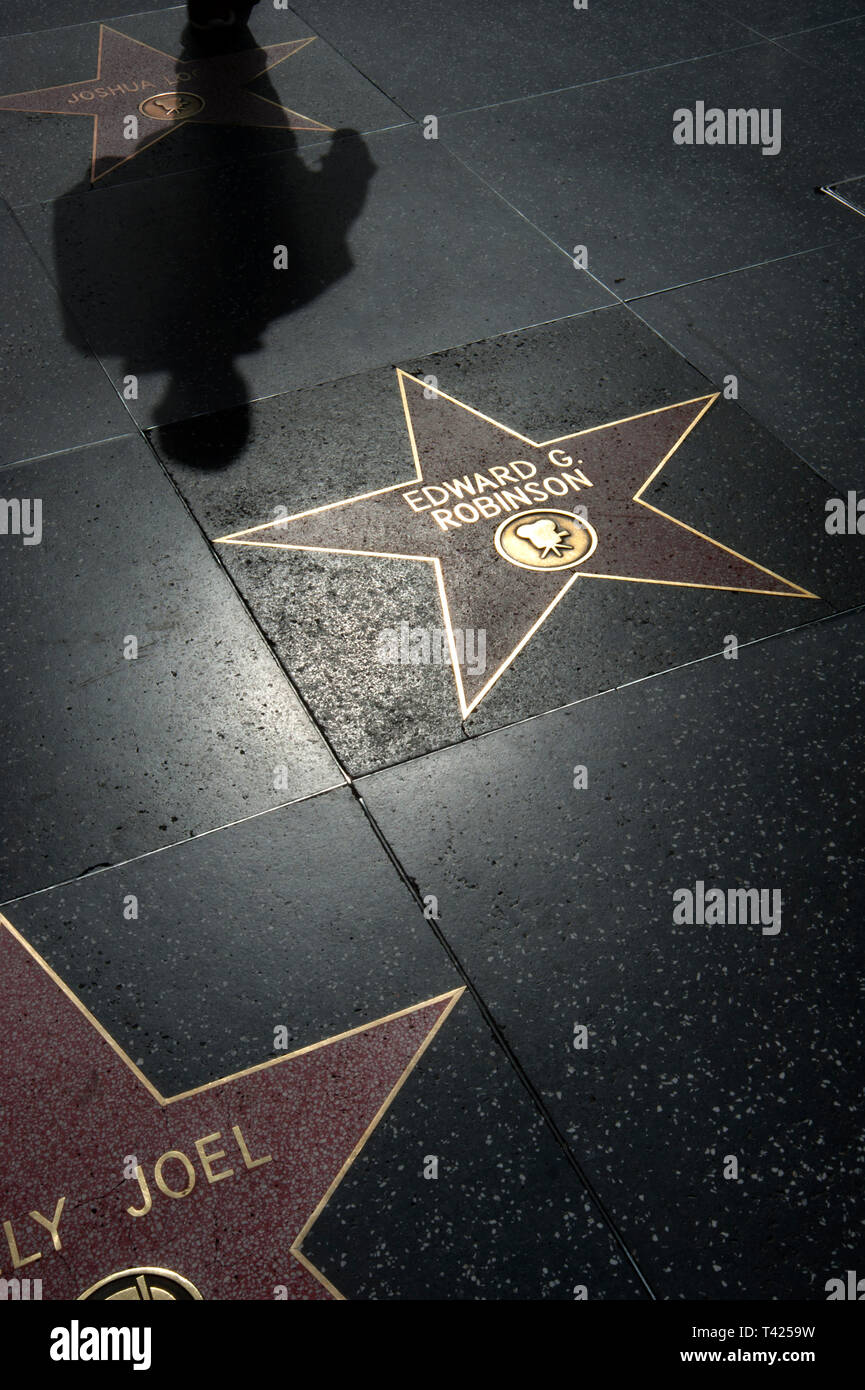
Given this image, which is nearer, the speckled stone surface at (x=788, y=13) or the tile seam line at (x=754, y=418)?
the tile seam line at (x=754, y=418)

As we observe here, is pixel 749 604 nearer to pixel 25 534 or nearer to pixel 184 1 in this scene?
pixel 25 534

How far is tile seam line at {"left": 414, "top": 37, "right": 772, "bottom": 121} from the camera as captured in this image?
5609 millimetres

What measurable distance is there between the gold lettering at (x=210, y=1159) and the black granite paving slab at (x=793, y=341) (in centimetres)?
273

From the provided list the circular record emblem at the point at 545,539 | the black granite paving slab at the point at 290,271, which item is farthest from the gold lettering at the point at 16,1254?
the black granite paving slab at the point at 290,271

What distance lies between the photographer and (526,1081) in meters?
2.40

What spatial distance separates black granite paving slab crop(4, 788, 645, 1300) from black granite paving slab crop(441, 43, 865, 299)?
9.67 ft

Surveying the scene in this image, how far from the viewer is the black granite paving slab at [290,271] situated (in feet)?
14.0

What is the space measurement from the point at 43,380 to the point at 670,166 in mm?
2940

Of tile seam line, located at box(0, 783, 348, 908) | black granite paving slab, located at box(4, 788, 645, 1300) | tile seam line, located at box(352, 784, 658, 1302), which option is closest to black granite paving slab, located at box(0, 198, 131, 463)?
tile seam line, located at box(0, 783, 348, 908)

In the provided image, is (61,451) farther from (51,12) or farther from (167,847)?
(51,12)

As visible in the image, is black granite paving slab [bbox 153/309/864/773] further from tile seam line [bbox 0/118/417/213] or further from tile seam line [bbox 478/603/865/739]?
tile seam line [bbox 0/118/417/213]

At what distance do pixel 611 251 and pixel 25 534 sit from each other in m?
2.66

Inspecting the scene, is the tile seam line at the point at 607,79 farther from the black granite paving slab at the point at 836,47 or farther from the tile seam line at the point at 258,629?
the tile seam line at the point at 258,629
